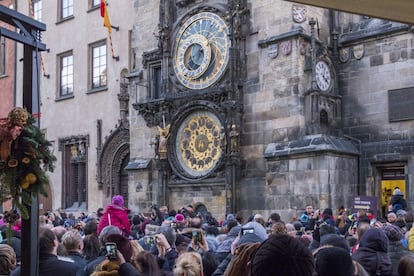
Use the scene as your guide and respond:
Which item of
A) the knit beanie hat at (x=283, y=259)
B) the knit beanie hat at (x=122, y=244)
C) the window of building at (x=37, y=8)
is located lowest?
the knit beanie hat at (x=122, y=244)

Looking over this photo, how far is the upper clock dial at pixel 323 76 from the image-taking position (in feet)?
56.0

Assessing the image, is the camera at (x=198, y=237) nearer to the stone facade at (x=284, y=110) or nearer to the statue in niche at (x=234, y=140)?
the stone facade at (x=284, y=110)

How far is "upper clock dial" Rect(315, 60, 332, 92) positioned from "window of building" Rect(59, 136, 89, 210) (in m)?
12.0

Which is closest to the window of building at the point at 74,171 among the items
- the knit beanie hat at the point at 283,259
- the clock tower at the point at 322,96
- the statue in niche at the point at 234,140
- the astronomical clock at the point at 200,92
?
the astronomical clock at the point at 200,92

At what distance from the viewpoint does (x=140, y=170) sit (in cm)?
2070

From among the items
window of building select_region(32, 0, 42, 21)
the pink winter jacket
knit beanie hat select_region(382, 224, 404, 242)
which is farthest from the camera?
window of building select_region(32, 0, 42, 21)

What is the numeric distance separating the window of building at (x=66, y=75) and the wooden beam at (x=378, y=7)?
2362 centimetres

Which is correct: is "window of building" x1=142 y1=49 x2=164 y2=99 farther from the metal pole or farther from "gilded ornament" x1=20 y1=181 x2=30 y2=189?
"gilded ornament" x1=20 y1=181 x2=30 y2=189

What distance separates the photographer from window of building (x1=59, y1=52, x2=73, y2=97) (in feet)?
91.3

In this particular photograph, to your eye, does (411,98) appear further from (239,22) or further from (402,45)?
(239,22)

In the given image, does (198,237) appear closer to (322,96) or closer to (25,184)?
(25,184)

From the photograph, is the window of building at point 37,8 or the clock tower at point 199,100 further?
the window of building at point 37,8

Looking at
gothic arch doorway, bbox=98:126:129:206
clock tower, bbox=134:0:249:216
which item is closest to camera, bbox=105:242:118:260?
clock tower, bbox=134:0:249:216

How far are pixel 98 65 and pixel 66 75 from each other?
2.42m
